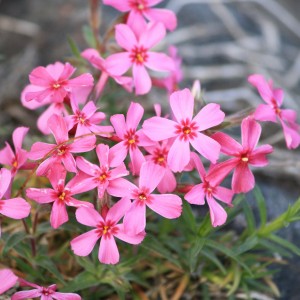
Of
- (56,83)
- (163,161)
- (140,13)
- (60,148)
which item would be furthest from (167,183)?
(140,13)

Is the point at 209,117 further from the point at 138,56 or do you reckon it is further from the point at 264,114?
the point at 138,56

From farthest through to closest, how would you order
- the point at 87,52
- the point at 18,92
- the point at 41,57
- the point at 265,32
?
the point at 265,32, the point at 41,57, the point at 18,92, the point at 87,52

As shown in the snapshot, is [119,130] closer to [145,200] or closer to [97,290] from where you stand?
[145,200]

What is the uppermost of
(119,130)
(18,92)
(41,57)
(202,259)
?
(41,57)

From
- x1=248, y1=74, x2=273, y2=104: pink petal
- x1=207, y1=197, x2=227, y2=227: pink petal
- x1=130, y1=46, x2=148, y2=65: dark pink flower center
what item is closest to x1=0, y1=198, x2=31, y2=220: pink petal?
x1=207, y1=197, x2=227, y2=227: pink petal

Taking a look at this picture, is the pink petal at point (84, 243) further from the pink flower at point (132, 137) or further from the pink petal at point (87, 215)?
the pink flower at point (132, 137)

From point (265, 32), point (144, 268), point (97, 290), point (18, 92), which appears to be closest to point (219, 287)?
point (144, 268)

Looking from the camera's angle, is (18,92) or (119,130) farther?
(18,92)
